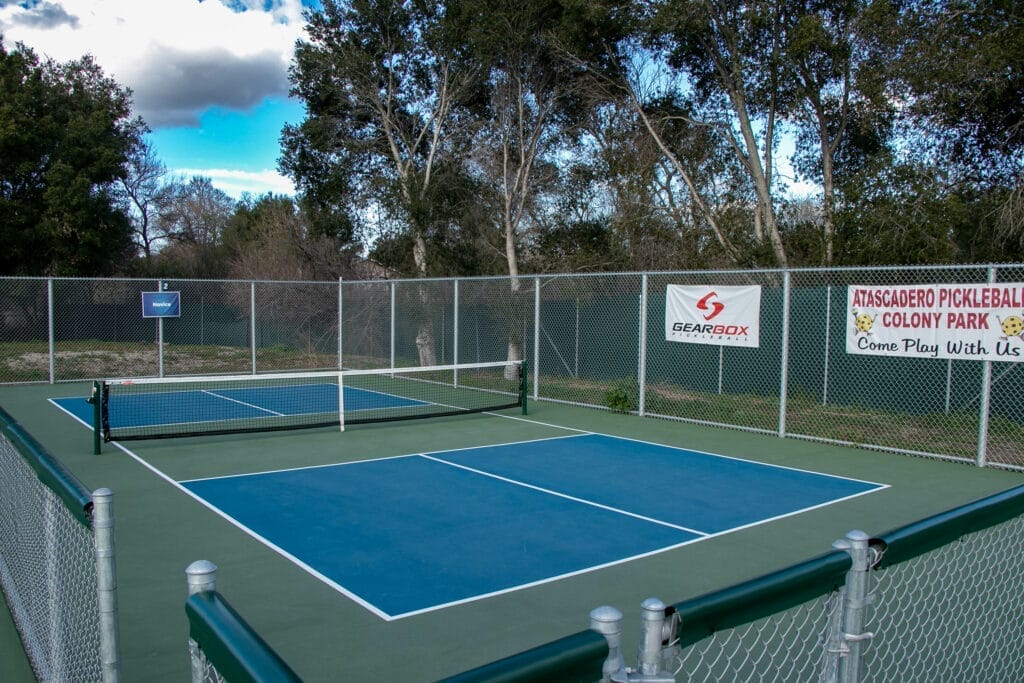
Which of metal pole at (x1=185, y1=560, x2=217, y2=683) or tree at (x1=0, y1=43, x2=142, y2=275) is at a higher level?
tree at (x1=0, y1=43, x2=142, y2=275)

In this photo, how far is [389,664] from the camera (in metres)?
4.42

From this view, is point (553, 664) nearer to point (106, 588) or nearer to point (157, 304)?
point (106, 588)

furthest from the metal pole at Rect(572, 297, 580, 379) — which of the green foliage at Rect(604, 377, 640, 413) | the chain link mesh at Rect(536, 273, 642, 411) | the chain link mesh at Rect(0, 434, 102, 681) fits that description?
the chain link mesh at Rect(0, 434, 102, 681)

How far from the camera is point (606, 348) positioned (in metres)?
16.8

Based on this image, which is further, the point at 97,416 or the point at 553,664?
the point at 97,416

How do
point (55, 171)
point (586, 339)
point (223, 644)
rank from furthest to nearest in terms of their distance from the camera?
point (55, 171) < point (586, 339) < point (223, 644)

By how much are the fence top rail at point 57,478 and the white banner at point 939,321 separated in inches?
398

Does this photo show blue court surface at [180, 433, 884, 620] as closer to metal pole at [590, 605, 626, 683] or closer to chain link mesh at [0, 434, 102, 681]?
chain link mesh at [0, 434, 102, 681]

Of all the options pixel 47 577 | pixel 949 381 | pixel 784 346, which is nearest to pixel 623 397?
pixel 784 346

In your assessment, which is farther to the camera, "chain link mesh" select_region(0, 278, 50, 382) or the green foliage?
"chain link mesh" select_region(0, 278, 50, 382)

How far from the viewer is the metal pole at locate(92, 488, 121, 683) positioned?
2.23 meters

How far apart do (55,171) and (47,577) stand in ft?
105

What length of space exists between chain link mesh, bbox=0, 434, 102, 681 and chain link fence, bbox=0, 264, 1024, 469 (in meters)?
9.70

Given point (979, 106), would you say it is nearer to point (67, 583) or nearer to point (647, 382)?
point (647, 382)
